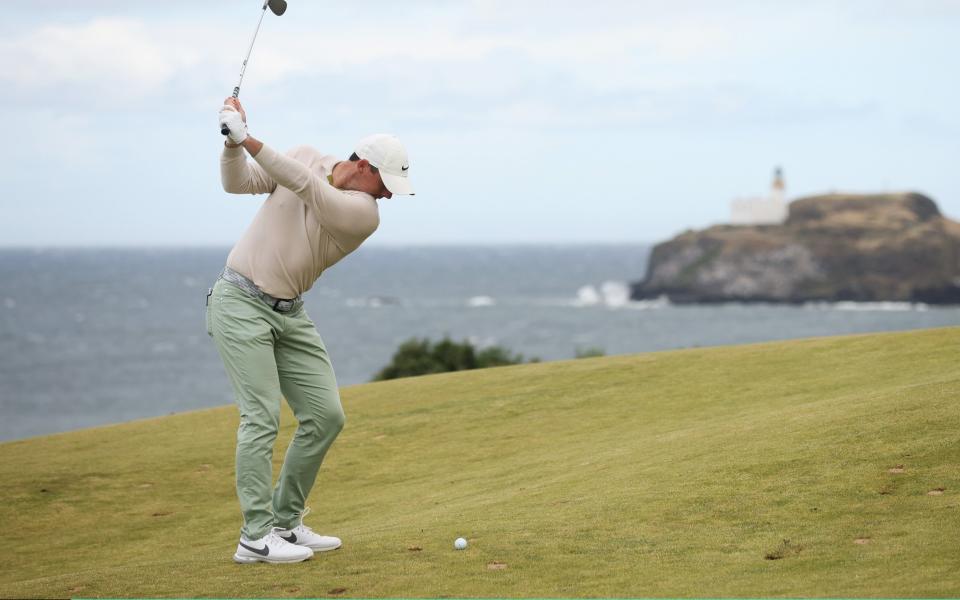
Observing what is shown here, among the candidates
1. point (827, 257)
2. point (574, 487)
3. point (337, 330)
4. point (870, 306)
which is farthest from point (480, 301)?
point (574, 487)

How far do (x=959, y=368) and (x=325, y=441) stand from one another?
8.95 metres

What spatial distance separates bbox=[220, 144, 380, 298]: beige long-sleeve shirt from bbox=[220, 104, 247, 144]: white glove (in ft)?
1.13

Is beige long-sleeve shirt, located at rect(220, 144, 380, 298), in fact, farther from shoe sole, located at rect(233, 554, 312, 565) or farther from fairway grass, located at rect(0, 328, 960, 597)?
fairway grass, located at rect(0, 328, 960, 597)

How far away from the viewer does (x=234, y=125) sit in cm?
700

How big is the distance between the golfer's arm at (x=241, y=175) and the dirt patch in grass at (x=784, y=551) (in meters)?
3.90

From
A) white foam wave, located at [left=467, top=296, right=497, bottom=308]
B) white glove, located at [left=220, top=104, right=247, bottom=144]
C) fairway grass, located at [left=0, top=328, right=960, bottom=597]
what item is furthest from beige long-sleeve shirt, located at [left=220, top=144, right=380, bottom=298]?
white foam wave, located at [left=467, top=296, right=497, bottom=308]

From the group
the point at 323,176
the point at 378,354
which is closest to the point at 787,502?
the point at 323,176

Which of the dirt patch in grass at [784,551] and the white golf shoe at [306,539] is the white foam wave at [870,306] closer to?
the dirt patch in grass at [784,551]

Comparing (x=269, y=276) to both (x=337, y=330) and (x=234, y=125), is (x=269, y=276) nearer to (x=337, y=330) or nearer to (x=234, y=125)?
(x=234, y=125)

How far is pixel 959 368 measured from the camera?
1395 centimetres

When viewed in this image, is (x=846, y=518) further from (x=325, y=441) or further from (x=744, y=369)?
(x=744, y=369)

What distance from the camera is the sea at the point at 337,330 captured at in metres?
77.8

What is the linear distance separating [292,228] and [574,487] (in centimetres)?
390

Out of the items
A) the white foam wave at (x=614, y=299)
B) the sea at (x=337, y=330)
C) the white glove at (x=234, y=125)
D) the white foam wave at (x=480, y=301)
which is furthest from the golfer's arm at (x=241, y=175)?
the white foam wave at (x=614, y=299)
